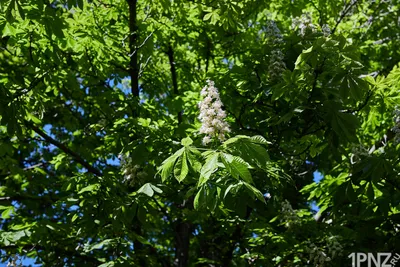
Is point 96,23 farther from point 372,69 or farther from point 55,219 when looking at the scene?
point 372,69

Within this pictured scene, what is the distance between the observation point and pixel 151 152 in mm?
4293

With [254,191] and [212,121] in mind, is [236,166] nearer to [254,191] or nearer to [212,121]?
[254,191]

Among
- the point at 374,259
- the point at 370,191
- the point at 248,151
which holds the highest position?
the point at 370,191

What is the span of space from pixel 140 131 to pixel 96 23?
1.60m

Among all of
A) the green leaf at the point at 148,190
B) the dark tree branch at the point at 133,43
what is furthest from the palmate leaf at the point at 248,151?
the dark tree branch at the point at 133,43

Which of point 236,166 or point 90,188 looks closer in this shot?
point 236,166

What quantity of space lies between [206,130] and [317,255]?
7.44 ft

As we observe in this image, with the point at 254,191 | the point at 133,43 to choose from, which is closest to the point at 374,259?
the point at 254,191

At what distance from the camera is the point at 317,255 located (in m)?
4.75

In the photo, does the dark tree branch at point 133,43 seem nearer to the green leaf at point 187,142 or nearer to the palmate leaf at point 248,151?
the green leaf at point 187,142

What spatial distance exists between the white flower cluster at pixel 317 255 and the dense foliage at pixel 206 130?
15mm

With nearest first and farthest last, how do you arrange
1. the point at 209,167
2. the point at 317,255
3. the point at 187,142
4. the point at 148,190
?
1. the point at 209,167
2. the point at 187,142
3. the point at 148,190
4. the point at 317,255

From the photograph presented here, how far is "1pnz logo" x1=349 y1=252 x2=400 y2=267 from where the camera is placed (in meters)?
4.26

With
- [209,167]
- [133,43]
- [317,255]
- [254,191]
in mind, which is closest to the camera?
[209,167]
